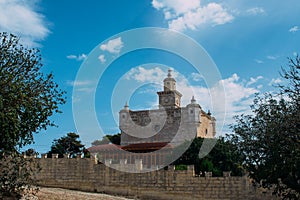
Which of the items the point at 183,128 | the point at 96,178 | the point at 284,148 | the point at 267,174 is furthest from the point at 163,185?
the point at 183,128

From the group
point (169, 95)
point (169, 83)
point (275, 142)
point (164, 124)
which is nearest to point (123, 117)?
point (164, 124)

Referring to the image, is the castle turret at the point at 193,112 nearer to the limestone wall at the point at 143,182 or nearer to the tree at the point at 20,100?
the limestone wall at the point at 143,182

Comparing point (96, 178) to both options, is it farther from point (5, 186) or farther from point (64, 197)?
point (5, 186)

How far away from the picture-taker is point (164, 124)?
50969mm

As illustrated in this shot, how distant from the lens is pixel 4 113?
12359 millimetres

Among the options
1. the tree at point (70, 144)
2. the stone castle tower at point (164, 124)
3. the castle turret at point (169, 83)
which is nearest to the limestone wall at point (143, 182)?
the tree at point (70, 144)

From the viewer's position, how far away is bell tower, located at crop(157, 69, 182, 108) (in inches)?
2126

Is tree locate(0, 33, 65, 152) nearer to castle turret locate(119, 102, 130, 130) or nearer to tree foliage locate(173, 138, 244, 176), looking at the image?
tree foliage locate(173, 138, 244, 176)

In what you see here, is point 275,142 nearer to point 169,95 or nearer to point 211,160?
point 211,160

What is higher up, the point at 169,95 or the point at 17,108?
the point at 169,95

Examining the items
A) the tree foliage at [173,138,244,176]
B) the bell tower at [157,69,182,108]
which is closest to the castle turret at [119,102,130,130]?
the bell tower at [157,69,182,108]

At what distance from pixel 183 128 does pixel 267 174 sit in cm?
3456

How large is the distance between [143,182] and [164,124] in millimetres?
27203

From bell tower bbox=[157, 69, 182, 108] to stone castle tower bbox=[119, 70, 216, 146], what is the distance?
0.15 meters
